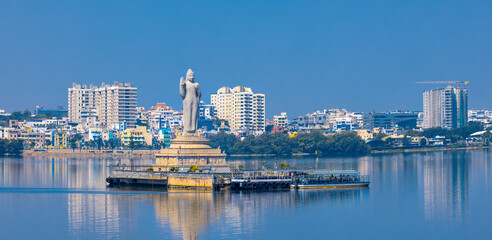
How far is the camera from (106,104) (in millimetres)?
187375

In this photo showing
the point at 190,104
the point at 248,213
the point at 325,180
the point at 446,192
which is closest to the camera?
the point at 248,213

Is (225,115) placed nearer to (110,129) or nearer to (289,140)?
(110,129)

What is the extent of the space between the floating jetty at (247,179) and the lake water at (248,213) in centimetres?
102

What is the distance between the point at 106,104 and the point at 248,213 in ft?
486

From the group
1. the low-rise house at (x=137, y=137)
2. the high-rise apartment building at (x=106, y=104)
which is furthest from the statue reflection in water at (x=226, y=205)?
the high-rise apartment building at (x=106, y=104)

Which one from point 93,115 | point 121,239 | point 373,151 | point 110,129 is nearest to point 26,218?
point 121,239

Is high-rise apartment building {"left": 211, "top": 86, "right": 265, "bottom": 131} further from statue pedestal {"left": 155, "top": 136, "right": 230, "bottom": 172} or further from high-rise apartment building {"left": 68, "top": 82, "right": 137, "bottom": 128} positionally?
statue pedestal {"left": 155, "top": 136, "right": 230, "bottom": 172}

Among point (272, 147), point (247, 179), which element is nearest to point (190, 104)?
point (247, 179)

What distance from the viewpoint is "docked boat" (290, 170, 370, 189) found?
178 ft

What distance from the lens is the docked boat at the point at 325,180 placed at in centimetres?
5421

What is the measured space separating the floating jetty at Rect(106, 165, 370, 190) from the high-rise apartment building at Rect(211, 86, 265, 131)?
129046 mm

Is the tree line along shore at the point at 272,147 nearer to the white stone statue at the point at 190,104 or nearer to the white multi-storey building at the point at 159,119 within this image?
the white multi-storey building at the point at 159,119

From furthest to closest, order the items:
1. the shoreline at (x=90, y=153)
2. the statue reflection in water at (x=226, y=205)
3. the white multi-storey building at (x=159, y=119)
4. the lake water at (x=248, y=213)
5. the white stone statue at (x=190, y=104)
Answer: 1. the white multi-storey building at (x=159, y=119)
2. the shoreline at (x=90, y=153)
3. the white stone statue at (x=190, y=104)
4. the statue reflection in water at (x=226, y=205)
5. the lake water at (x=248, y=213)

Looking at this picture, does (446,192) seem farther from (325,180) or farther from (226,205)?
(226,205)
